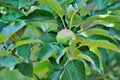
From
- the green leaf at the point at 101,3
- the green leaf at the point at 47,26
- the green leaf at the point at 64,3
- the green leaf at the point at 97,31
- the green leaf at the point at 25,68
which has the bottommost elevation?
the green leaf at the point at 25,68

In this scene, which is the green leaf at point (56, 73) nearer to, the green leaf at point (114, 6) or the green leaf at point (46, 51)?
the green leaf at point (46, 51)

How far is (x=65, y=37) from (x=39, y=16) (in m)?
0.10

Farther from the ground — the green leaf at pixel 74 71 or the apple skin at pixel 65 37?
the apple skin at pixel 65 37

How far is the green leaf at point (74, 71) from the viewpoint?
36.3 inches

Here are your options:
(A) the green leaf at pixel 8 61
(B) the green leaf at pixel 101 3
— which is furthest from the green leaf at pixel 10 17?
(B) the green leaf at pixel 101 3

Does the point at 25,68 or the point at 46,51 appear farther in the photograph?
the point at 25,68

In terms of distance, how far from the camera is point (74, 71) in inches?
36.5

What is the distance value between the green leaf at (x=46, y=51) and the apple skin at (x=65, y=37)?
1.1 inches

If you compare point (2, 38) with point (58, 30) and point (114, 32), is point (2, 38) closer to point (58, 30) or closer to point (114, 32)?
point (58, 30)

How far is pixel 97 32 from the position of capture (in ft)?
3.03

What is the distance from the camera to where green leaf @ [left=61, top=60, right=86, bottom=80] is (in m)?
0.92

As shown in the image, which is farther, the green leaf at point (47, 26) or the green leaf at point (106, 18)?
the green leaf at point (47, 26)

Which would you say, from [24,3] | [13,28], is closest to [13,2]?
[24,3]

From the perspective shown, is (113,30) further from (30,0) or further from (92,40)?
(30,0)
